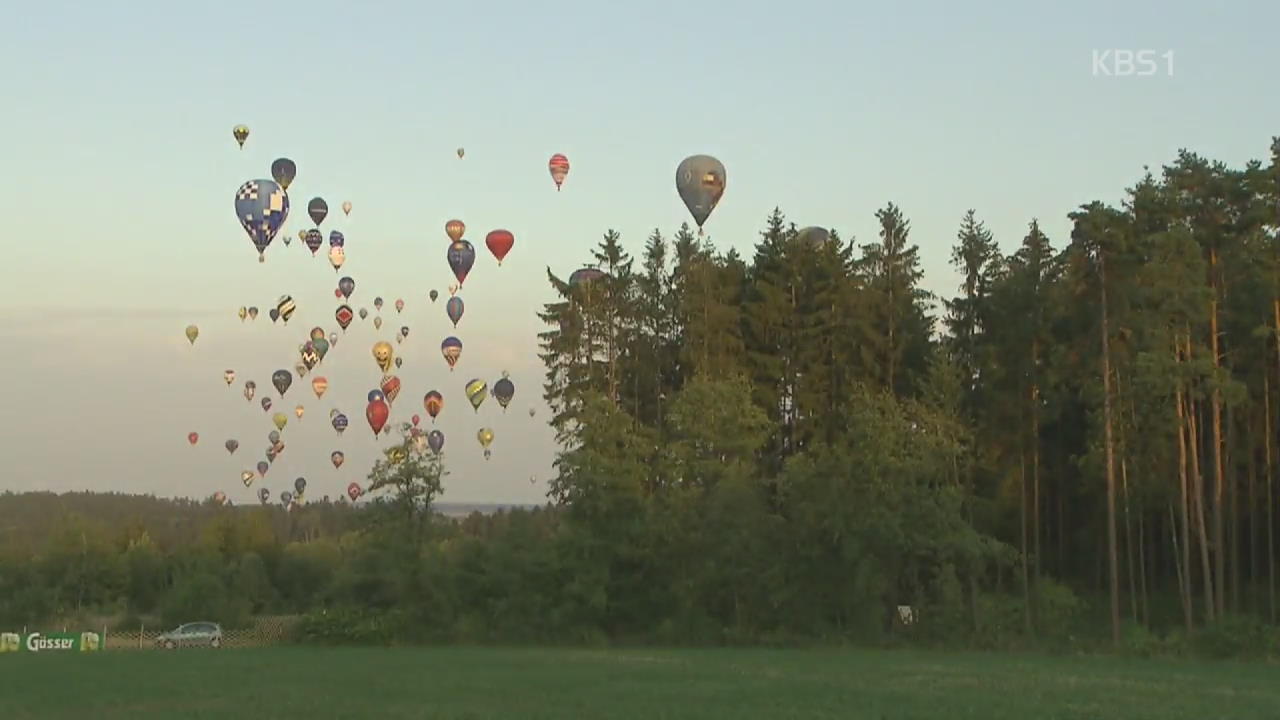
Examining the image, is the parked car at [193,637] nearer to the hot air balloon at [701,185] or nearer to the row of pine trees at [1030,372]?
the row of pine trees at [1030,372]

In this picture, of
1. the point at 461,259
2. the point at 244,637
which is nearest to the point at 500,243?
the point at 461,259

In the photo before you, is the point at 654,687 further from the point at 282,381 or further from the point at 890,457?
the point at 282,381

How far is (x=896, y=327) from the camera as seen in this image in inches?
2301

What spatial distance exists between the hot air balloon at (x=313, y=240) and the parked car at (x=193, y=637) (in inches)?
764

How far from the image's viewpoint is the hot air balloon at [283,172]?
5772 cm

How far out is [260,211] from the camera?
175 ft

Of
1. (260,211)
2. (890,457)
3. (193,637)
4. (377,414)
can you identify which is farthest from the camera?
(377,414)

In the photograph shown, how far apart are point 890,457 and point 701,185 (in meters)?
14.0

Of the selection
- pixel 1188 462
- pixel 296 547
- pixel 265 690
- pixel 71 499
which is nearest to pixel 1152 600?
pixel 1188 462

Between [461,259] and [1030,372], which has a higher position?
[461,259]

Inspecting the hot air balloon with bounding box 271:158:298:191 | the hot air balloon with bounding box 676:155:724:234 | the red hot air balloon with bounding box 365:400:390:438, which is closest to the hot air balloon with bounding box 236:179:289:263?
the hot air balloon with bounding box 271:158:298:191

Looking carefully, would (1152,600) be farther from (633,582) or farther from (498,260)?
(498,260)

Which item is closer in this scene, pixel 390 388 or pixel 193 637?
pixel 193 637

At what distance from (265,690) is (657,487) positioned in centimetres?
2571
